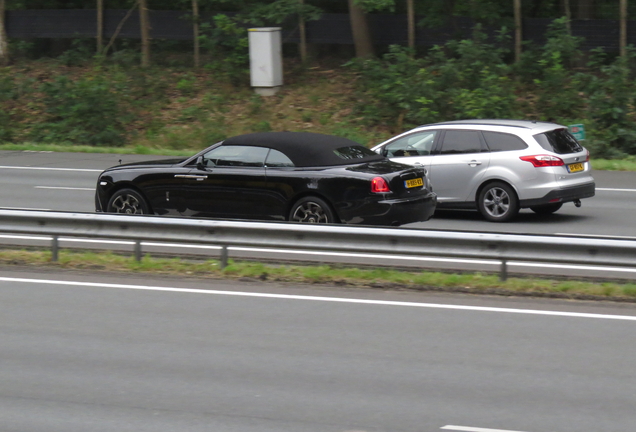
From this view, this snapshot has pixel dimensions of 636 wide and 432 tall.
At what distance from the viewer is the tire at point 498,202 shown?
14.7 m

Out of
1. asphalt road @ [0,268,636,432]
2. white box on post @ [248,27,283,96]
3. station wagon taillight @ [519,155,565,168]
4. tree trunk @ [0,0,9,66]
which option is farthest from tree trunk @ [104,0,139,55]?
asphalt road @ [0,268,636,432]

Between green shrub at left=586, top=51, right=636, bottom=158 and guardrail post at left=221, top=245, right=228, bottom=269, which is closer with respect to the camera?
guardrail post at left=221, top=245, right=228, bottom=269

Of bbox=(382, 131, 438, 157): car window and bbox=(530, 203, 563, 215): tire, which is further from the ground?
bbox=(382, 131, 438, 157): car window

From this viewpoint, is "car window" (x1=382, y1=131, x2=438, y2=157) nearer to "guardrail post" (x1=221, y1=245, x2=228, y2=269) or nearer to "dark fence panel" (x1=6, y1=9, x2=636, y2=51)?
"guardrail post" (x1=221, y1=245, x2=228, y2=269)

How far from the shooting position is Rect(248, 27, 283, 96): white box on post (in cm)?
3003

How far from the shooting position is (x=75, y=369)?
7.14 metres

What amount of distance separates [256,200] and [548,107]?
16104mm

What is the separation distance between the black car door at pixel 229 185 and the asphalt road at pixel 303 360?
2777 millimetres

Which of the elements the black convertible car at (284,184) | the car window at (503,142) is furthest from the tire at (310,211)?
the car window at (503,142)

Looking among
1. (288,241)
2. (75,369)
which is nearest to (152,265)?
(288,241)

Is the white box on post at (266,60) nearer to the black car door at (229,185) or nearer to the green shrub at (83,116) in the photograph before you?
the green shrub at (83,116)

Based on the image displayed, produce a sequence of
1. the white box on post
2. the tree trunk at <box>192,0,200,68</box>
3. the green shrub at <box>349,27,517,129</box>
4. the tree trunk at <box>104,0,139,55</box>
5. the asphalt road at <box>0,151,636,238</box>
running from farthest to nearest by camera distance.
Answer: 1. the tree trunk at <box>104,0,139,55</box>
2. the tree trunk at <box>192,0,200,68</box>
3. the white box on post
4. the green shrub at <box>349,27,517,129</box>
5. the asphalt road at <box>0,151,636,238</box>

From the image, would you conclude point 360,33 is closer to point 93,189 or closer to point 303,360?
point 93,189

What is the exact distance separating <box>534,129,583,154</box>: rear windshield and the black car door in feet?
15.1
